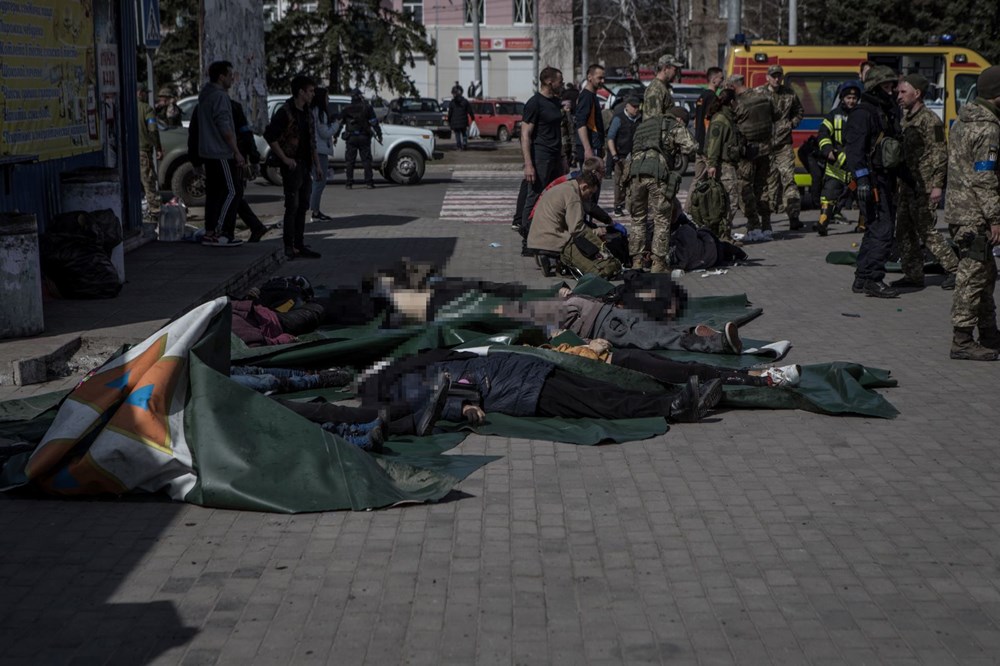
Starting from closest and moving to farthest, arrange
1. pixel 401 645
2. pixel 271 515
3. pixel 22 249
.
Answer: pixel 401 645 < pixel 271 515 < pixel 22 249

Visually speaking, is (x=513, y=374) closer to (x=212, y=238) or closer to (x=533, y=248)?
(x=533, y=248)

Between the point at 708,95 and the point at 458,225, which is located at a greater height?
the point at 708,95

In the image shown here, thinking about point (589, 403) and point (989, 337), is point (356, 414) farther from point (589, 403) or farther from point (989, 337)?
point (989, 337)

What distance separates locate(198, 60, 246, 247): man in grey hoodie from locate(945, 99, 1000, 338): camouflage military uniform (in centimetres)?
771

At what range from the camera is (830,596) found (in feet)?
15.7

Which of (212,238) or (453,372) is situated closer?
(453,372)

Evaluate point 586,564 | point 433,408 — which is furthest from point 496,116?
point 586,564

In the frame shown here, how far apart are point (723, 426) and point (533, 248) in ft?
18.4

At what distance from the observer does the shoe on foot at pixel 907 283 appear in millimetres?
12508

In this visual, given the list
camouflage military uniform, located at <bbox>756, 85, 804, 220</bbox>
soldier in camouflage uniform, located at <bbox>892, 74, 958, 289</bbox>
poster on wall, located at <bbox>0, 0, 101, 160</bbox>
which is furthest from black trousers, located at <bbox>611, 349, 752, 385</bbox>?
camouflage military uniform, located at <bbox>756, 85, 804, 220</bbox>

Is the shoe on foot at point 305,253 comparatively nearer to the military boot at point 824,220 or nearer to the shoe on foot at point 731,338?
the military boot at point 824,220

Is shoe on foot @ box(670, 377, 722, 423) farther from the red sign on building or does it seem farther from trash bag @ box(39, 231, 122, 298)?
the red sign on building

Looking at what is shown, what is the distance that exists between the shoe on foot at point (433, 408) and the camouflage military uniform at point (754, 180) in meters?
9.45

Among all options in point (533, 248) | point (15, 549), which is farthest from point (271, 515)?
point (533, 248)
